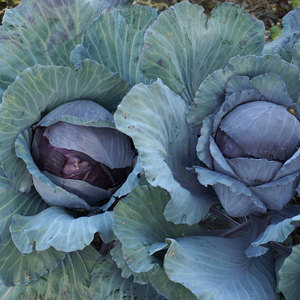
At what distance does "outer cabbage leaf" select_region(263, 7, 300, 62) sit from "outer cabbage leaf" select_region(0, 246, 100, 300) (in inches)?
32.9

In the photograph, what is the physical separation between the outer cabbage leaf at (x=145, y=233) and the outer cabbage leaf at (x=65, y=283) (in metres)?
0.26

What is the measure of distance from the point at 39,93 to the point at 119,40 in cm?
32

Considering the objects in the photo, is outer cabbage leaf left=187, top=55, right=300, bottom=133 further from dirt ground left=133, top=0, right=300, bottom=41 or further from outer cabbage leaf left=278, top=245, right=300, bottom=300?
dirt ground left=133, top=0, right=300, bottom=41

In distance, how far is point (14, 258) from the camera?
4.16 feet

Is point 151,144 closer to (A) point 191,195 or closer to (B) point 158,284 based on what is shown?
(A) point 191,195

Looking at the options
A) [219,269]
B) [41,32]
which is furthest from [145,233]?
[41,32]

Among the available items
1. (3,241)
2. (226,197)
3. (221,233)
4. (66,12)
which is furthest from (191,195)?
(66,12)

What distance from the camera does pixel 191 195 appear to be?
3.51ft

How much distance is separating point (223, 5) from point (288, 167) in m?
0.49

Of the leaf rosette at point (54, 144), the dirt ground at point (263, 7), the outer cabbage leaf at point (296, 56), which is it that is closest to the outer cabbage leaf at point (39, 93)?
the leaf rosette at point (54, 144)

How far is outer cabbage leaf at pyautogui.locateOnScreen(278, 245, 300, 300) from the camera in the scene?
956mm

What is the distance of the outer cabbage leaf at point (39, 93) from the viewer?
114 cm

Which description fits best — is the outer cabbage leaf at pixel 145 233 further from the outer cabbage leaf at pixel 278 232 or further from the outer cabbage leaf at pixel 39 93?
the outer cabbage leaf at pixel 39 93

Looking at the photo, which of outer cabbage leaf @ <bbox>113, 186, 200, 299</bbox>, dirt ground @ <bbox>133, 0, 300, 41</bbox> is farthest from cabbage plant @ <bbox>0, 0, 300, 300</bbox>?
dirt ground @ <bbox>133, 0, 300, 41</bbox>
